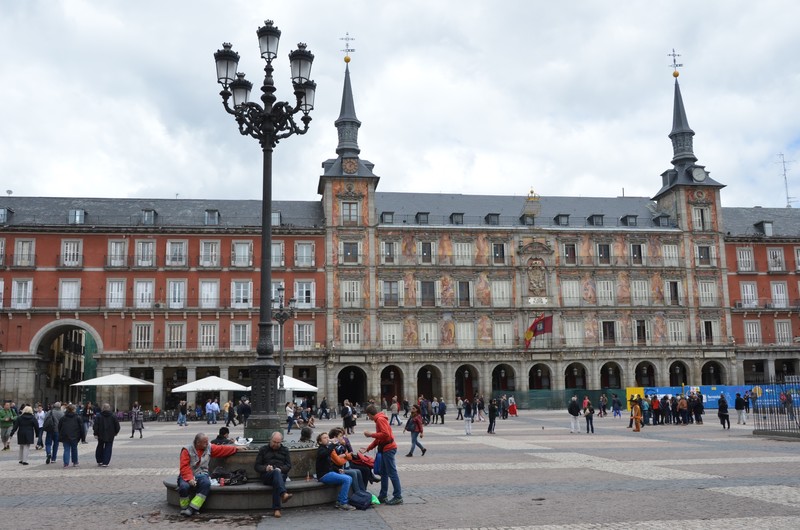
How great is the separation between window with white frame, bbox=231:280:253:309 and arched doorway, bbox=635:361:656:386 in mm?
30018

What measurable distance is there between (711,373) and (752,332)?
4416mm

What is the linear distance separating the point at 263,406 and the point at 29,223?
45552 millimetres

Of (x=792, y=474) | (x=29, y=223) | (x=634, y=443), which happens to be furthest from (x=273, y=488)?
(x=29, y=223)

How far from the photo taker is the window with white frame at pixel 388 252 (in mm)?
54406

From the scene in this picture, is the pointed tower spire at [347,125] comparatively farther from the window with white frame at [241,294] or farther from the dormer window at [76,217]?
the dormer window at [76,217]

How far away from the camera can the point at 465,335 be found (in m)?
54.8

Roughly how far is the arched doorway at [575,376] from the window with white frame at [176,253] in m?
29.8

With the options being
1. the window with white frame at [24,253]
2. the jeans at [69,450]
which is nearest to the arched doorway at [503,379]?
the window with white frame at [24,253]

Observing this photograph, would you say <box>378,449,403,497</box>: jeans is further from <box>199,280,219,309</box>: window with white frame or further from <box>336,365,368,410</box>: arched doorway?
<box>336,365,368,410</box>: arched doorway

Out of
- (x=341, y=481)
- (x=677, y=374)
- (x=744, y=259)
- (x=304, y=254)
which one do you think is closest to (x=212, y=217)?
(x=304, y=254)

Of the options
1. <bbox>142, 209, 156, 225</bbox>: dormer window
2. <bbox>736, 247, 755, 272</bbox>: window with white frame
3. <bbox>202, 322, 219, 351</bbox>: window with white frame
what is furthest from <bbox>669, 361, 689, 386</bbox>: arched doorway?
<bbox>142, 209, 156, 225</bbox>: dormer window

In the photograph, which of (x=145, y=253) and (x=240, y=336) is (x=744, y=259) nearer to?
(x=240, y=336)

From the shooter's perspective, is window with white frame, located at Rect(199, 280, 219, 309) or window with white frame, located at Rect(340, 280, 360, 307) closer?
window with white frame, located at Rect(199, 280, 219, 309)

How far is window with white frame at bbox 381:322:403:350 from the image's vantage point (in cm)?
5369
